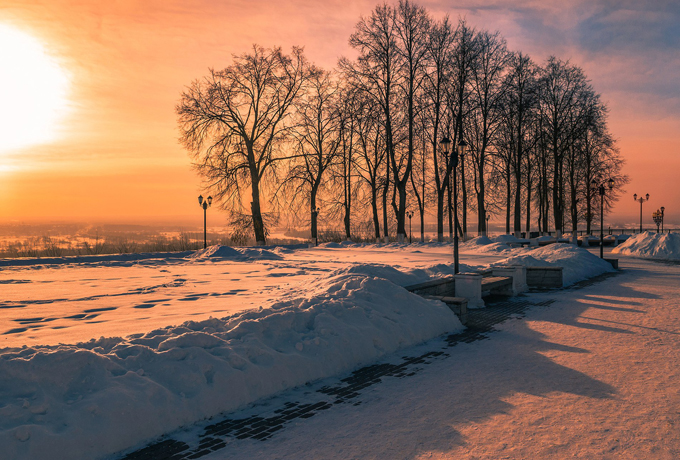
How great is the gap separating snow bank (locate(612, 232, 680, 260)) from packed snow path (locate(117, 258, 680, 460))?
23316 mm

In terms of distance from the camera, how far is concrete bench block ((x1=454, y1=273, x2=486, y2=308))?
11383mm

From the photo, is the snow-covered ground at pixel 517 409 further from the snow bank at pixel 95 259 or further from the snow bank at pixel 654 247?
the snow bank at pixel 654 247

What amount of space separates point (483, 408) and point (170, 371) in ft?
11.4

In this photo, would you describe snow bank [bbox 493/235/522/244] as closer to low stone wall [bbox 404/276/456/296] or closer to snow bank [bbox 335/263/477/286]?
snow bank [bbox 335/263/477/286]

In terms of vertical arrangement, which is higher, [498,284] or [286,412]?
[498,284]

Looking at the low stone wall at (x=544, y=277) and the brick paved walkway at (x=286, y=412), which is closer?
the brick paved walkway at (x=286, y=412)

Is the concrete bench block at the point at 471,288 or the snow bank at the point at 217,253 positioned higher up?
the snow bank at the point at 217,253

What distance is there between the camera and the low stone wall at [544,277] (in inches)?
577

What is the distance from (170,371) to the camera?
5.00 m

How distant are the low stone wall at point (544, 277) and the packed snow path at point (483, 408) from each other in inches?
262

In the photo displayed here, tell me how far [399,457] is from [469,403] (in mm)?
1519

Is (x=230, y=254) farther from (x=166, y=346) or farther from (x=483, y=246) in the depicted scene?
(x=166, y=346)

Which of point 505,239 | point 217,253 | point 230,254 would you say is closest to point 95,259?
point 217,253

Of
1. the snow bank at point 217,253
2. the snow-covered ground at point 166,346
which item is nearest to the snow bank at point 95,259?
the snow bank at point 217,253
